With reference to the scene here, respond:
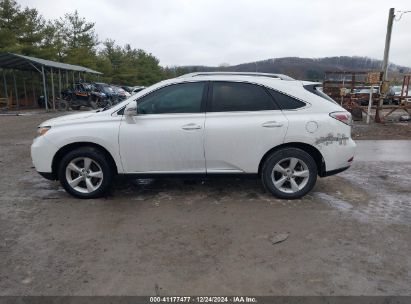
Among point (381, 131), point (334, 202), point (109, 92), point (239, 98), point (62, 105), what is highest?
point (109, 92)

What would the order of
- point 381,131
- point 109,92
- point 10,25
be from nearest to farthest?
1. point 381,131
2. point 109,92
3. point 10,25

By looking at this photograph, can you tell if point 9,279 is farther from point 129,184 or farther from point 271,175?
point 271,175

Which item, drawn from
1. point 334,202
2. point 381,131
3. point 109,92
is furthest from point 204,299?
point 109,92

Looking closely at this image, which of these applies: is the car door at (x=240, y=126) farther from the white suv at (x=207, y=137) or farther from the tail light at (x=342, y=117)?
the tail light at (x=342, y=117)

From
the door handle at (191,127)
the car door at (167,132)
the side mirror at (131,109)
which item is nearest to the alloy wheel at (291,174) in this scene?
the car door at (167,132)

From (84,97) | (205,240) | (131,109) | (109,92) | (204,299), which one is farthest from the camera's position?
(109,92)

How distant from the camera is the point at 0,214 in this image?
436 cm

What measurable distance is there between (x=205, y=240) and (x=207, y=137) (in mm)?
1447

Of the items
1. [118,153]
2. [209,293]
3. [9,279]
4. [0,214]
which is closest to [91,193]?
[118,153]

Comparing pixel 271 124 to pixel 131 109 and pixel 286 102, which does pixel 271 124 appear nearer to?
pixel 286 102

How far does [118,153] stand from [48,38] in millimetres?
30453

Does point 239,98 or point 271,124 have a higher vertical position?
point 239,98

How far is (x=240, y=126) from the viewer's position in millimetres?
4586

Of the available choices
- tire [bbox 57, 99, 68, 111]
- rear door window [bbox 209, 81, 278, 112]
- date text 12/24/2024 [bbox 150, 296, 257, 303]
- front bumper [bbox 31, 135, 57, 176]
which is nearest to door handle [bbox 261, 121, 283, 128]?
rear door window [bbox 209, 81, 278, 112]
